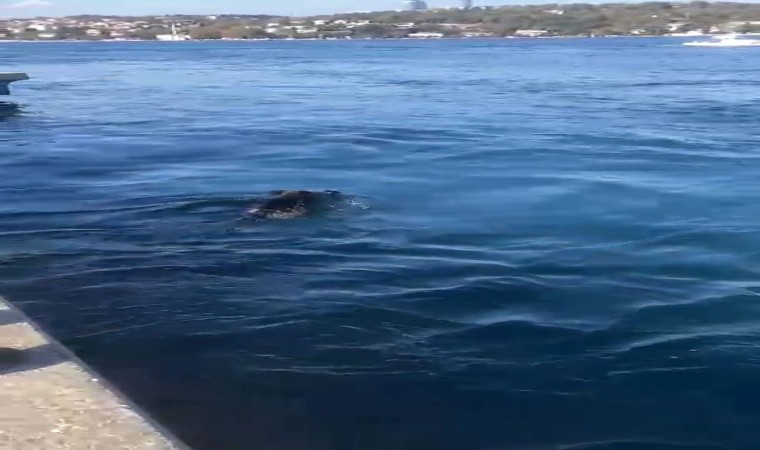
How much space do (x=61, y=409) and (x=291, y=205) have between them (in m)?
9.06

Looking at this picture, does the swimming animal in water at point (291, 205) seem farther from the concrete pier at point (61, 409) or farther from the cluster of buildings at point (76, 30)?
the cluster of buildings at point (76, 30)

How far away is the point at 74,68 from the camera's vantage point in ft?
221

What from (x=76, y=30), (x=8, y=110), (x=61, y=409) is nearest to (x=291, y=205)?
(x=61, y=409)

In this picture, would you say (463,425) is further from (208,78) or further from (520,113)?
(208,78)

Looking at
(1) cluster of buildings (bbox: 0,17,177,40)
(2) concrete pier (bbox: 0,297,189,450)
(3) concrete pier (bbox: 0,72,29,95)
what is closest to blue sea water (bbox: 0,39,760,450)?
(2) concrete pier (bbox: 0,297,189,450)

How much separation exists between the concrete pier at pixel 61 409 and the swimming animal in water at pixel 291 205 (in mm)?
7453

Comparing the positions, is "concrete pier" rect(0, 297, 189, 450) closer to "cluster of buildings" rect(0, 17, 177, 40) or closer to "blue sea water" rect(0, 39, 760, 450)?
"blue sea water" rect(0, 39, 760, 450)

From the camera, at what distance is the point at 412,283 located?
38.1 ft

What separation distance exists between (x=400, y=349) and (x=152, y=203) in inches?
321

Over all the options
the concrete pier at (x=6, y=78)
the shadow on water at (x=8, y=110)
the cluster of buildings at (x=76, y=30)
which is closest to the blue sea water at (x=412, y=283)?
the shadow on water at (x=8, y=110)

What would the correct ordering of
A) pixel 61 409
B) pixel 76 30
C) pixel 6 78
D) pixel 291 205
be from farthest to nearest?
A: pixel 76 30, pixel 6 78, pixel 291 205, pixel 61 409

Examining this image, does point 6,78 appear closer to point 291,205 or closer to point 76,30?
point 291,205

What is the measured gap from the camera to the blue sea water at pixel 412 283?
8.07 meters

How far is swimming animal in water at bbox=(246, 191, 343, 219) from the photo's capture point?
1513 cm
